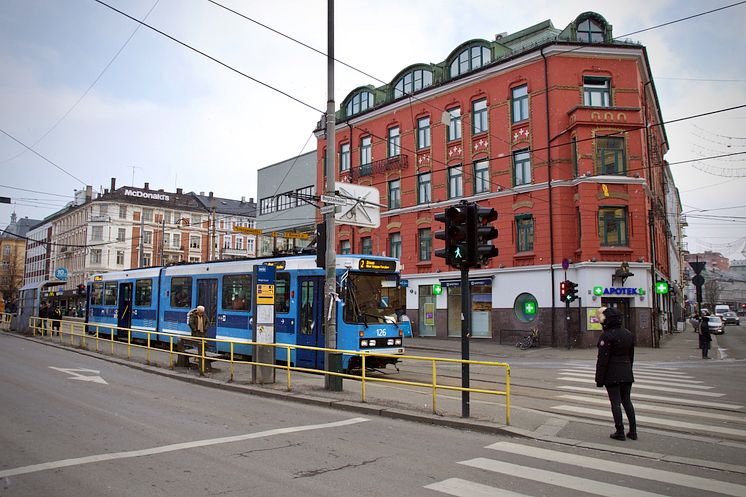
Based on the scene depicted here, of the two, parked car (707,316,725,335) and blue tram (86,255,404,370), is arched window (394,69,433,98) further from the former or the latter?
parked car (707,316,725,335)

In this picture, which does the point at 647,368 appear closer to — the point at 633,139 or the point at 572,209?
the point at 572,209

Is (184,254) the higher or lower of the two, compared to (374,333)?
higher

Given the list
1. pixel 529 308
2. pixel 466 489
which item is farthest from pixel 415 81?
pixel 466 489

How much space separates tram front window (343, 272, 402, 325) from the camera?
1429 centimetres

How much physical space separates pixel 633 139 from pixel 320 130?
22.3 m

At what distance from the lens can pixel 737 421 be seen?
9.45 meters

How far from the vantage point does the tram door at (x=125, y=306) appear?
24203mm

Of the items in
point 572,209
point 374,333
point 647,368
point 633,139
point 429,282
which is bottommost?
point 647,368

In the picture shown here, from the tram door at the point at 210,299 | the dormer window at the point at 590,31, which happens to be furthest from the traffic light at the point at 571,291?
the tram door at the point at 210,299

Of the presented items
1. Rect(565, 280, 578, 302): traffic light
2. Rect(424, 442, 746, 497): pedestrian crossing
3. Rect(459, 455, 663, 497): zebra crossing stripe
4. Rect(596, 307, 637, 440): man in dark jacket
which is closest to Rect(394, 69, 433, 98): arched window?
Rect(565, 280, 578, 302): traffic light

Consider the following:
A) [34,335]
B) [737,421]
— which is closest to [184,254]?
[34,335]

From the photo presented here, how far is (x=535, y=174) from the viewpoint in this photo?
28.7 meters

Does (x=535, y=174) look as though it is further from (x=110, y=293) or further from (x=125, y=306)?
(x=110, y=293)

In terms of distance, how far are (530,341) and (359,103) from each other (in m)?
21.3
